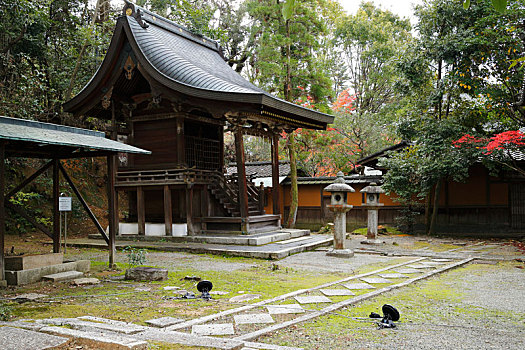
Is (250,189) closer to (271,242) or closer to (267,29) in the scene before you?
(271,242)

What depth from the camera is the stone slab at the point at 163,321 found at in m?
4.80

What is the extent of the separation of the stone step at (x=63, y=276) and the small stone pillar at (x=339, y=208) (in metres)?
6.05

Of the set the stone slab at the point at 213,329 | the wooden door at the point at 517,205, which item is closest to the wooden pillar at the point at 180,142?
the stone slab at the point at 213,329

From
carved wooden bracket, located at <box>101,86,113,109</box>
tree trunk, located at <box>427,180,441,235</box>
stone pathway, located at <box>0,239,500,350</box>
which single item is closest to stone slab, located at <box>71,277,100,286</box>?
stone pathway, located at <box>0,239,500,350</box>

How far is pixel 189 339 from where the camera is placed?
166 inches

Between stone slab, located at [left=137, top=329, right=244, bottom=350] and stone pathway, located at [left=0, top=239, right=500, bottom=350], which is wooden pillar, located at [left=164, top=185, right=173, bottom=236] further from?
stone slab, located at [left=137, top=329, right=244, bottom=350]

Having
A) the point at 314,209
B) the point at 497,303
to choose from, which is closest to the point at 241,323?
the point at 497,303

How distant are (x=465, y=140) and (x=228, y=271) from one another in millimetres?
10184

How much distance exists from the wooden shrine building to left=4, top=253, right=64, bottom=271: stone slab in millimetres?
5505

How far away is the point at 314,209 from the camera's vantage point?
2094cm

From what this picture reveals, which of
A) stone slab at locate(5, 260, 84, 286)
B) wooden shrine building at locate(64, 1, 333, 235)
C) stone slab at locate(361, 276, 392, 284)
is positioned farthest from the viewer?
wooden shrine building at locate(64, 1, 333, 235)

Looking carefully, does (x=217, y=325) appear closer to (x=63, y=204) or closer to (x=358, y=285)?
(x=358, y=285)

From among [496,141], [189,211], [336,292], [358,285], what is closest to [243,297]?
[336,292]

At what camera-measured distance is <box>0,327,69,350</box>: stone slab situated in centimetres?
377
